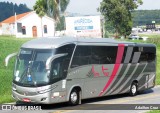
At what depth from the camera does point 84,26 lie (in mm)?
52938

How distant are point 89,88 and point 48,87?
10.9 ft

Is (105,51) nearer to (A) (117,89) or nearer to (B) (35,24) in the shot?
(A) (117,89)

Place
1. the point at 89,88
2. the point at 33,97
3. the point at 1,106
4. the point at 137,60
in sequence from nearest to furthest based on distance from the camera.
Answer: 1. the point at 33,97
2. the point at 1,106
3. the point at 89,88
4. the point at 137,60

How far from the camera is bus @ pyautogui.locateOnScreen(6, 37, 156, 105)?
16922mm

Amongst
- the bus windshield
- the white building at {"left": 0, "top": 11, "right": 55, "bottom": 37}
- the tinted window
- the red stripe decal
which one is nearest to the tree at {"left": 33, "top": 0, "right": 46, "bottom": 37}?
the white building at {"left": 0, "top": 11, "right": 55, "bottom": 37}

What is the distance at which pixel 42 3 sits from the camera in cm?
6519

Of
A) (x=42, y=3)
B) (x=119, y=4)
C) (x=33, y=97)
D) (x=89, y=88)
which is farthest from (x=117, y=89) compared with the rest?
(x=119, y=4)

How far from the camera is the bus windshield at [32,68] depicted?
1691 centimetres

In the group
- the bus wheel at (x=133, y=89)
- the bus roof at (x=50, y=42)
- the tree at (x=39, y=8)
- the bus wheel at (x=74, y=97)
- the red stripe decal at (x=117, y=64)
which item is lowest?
the bus wheel at (x=133, y=89)

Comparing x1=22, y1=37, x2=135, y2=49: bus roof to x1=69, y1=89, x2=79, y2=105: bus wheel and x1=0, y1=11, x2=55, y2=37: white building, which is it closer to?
x1=69, y1=89, x2=79, y2=105: bus wheel

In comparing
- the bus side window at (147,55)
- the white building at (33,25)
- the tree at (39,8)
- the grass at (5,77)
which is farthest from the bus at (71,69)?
the white building at (33,25)

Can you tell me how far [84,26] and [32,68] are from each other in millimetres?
36248

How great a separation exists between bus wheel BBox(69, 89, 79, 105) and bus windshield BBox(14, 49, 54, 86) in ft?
6.25

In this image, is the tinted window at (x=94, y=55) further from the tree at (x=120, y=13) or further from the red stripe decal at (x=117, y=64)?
the tree at (x=120, y=13)
